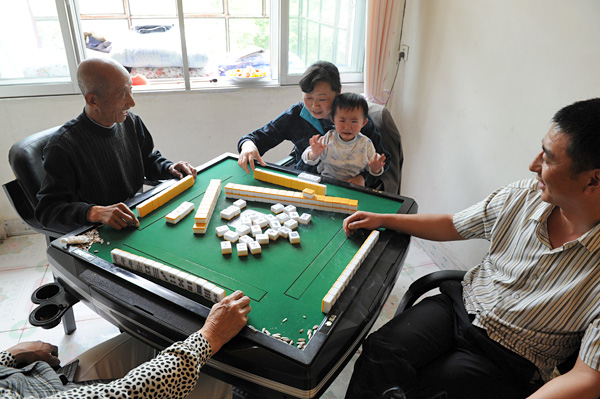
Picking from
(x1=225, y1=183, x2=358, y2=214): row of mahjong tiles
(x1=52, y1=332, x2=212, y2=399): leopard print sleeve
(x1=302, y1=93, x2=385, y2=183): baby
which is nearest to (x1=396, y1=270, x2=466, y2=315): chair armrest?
(x1=225, y1=183, x2=358, y2=214): row of mahjong tiles

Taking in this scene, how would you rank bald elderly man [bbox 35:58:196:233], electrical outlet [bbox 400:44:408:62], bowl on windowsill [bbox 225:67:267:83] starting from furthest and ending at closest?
bowl on windowsill [bbox 225:67:267:83]
electrical outlet [bbox 400:44:408:62]
bald elderly man [bbox 35:58:196:233]

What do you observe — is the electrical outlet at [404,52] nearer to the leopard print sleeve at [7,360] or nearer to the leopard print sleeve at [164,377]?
the leopard print sleeve at [164,377]

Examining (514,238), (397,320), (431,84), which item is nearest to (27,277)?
(397,320)

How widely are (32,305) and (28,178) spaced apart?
0.96 m

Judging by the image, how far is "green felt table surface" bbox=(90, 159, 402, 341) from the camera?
130cm

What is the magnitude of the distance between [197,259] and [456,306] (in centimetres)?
106

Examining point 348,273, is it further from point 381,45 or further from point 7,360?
point 381,45

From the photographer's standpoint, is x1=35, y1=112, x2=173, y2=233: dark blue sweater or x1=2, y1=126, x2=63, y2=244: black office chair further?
x1=2, y1=126, x2=63, y2=244: black office chair

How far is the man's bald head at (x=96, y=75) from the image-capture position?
183 cm

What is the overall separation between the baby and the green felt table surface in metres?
0.41

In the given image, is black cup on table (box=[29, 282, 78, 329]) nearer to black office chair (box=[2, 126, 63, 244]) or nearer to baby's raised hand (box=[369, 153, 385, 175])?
black office chair (box=[2, 126, 63, 244])

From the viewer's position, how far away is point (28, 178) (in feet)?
6.35

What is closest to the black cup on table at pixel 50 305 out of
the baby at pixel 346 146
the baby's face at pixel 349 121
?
the baby at pixel 346 146

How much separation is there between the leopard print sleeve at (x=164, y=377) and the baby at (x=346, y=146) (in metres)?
1.39
